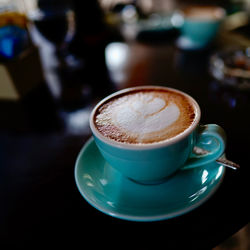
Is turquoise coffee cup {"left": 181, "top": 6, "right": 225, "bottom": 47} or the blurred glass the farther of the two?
turquoise coffee cup {"left": 181, "top": 6, "right": 225, "bottom": 47}

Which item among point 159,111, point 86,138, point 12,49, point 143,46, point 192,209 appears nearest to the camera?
point 192,209

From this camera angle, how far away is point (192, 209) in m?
0.38

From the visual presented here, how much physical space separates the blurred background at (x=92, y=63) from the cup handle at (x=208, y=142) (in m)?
0.21

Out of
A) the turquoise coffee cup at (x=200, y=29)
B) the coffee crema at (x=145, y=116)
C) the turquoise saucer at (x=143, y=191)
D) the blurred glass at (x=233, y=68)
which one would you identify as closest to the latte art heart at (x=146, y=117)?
the coffee crema at (x=145, y=116)

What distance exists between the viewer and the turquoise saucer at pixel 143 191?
1.26 feet

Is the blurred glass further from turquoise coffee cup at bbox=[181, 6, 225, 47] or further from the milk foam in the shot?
the milk foam

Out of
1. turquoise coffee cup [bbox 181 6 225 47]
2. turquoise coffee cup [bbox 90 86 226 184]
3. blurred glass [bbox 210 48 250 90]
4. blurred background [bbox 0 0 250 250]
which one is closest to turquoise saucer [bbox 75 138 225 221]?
turquoise coffee cup [bbox 90 86 226 184]

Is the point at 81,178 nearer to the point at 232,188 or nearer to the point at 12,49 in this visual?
the point at 232,188

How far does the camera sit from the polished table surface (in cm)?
38

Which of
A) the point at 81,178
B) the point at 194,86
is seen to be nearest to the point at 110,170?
the point at 81,178

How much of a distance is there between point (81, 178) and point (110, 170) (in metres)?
0.07

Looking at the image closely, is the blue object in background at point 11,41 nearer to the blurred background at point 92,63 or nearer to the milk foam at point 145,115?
the blurred background at point 92,63

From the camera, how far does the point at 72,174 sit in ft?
1.68

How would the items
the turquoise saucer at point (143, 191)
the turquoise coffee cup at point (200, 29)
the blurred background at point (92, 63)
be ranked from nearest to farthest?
the turquoise saucer at point (143, 191) < the blurred background at point (92, 63) < the turquoise coffee cup at point (200, 29)
